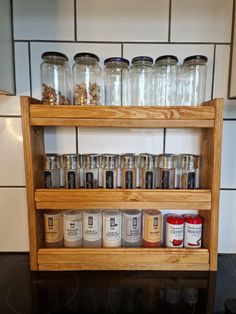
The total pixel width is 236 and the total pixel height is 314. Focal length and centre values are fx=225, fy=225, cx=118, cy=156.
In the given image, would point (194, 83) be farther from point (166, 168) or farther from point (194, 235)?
point (194, 235)

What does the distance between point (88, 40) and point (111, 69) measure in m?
0.11

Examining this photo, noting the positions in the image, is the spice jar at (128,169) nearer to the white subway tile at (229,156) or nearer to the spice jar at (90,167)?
the spice jar at (90,167)

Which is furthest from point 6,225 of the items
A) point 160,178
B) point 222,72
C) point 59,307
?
point 222,72

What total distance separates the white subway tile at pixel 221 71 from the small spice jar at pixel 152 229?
1.30 feet

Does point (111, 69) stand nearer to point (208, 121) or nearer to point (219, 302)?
point (208, 121)

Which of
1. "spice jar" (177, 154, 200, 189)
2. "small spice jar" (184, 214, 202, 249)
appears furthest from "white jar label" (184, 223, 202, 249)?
"spice jar" (177, 154, 200, 189)

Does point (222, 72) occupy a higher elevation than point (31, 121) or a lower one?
higher

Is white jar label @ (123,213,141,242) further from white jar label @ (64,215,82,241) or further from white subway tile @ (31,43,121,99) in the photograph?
white subway tile @ (31,43,121,99)

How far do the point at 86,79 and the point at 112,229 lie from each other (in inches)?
16.7

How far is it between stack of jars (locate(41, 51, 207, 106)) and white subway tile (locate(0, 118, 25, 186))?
16 centimetres

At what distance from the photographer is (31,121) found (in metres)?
0.54

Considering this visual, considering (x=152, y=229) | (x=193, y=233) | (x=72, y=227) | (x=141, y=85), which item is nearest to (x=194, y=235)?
(x=193, y=233)

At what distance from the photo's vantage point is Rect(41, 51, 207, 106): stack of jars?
2.02 feet

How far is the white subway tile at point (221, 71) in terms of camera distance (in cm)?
65
